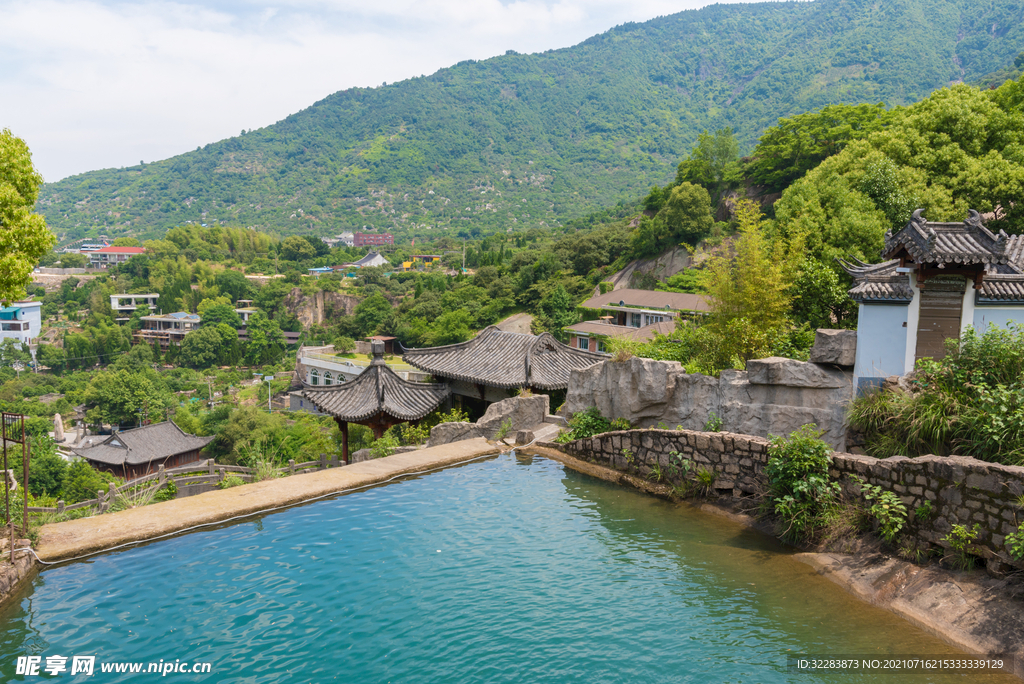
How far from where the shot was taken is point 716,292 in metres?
13.0

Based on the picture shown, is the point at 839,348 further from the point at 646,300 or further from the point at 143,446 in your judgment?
the point at 143,446

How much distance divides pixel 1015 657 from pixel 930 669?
641mm

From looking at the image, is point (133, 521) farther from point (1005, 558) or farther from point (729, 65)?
point (729, 65)

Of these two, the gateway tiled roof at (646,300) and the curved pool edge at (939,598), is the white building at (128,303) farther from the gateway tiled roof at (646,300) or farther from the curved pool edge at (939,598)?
the curved pool edge at (939,598)

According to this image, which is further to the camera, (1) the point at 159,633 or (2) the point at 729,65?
(2) the point at 729,65

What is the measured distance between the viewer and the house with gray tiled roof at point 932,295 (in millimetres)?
8930

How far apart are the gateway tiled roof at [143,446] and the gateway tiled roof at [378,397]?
107ft

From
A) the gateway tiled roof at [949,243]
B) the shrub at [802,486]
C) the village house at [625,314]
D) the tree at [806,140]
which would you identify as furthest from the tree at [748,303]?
the tree at [806,140]

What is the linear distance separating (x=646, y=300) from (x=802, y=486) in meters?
37.2

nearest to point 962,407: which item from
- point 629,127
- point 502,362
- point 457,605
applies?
point 457,605

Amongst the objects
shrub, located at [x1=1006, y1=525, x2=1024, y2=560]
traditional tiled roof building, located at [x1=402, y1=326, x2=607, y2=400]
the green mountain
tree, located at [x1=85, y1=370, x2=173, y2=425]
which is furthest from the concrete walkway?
the green mountain

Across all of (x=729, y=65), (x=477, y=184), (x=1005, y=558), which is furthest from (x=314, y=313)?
(x=729, y=65)

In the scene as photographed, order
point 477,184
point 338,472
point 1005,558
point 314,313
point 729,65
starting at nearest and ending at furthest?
1. point 1005,558
2. point 338,472
3. point 314,313
4. point 477,184
5. point 729,65

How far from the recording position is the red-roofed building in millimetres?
140125
